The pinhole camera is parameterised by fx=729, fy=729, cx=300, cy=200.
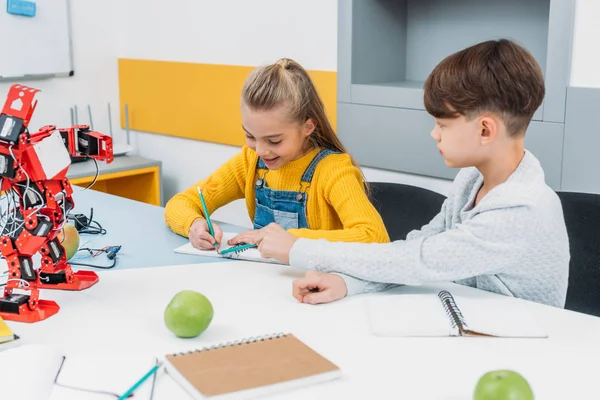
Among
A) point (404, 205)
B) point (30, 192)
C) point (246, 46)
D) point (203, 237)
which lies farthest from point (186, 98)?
point (30, 192)

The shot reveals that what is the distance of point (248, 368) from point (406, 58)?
186cm

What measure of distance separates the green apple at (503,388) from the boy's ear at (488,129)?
0.55 m

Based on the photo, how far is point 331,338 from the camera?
3.50 feet

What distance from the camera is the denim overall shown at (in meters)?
1.71

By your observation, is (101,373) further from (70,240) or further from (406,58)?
(406,58)

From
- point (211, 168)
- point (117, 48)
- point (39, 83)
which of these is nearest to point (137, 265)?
point (211, 168)

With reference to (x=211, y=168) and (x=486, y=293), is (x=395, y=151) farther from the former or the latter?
(x=486, y=293)

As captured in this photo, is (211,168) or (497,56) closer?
(497,56)

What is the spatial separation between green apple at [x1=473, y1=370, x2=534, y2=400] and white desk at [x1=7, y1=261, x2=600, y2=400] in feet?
0.28

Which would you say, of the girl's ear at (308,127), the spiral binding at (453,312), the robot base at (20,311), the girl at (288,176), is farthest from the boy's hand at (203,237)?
the spiral binding at (453,312)

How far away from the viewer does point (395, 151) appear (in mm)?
2416

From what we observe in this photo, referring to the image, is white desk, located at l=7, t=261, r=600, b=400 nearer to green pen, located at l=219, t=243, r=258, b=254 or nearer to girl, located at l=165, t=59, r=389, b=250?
green pen, located at l=219, t=243, r=258, b=254

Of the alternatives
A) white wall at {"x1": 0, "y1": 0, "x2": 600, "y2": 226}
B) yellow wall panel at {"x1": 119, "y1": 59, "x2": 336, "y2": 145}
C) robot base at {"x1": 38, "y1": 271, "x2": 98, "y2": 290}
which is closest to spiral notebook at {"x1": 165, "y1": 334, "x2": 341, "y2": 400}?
robot base at {"x1": 38, "y1": 271, "x2": 98, "y2": 290}

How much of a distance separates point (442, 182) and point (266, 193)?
2.55ft
